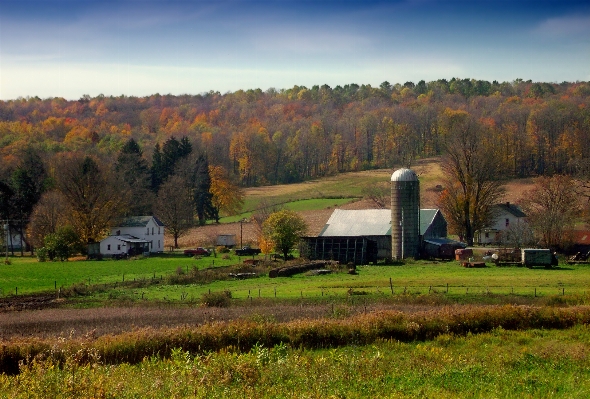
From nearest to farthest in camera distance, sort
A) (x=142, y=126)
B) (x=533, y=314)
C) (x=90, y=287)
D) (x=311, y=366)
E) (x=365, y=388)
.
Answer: (x=365, y=388), (x=311, y=366), (x=533, y=314), (x=90, y=287), (x=142, y=126)

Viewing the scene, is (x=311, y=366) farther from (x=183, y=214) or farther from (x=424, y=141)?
(x=424, y=141)

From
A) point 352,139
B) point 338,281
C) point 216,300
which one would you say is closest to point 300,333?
point 216,300

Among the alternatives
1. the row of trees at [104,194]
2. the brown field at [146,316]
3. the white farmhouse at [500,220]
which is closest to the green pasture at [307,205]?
the row of trees at [104,194]

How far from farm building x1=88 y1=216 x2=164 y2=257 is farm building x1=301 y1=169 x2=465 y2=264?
20.3 meters

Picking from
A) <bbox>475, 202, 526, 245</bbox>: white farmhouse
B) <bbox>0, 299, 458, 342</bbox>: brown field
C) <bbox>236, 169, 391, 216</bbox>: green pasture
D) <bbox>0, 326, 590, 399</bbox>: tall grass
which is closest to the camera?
<bbox>0, 326, 590, 399</bbox>: tall grass

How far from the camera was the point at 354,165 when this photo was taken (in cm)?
14112

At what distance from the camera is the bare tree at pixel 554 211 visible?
65375 mm

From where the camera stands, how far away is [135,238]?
7969 cm

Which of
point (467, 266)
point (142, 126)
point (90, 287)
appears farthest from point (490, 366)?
point (142, 126)

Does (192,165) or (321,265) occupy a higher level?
(192,165)

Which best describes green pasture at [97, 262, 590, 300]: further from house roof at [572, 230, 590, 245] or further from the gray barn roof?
the gray barn roof

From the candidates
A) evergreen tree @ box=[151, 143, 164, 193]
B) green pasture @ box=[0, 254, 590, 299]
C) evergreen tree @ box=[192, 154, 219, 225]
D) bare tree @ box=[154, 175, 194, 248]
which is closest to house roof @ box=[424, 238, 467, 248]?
green pasture @ box=[0, 254, 590, 299]

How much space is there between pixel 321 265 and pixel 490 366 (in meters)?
37.2

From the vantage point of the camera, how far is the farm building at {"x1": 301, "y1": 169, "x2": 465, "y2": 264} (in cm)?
6419
